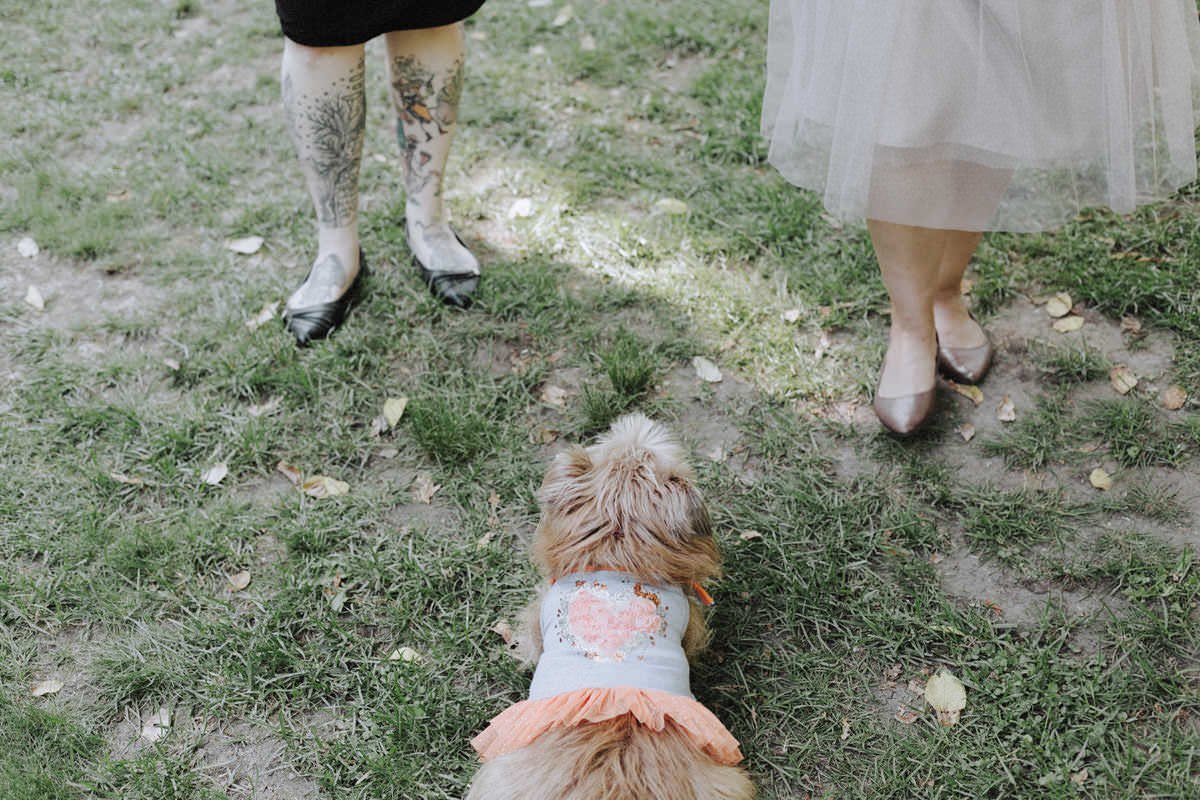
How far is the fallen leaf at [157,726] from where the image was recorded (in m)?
2.30

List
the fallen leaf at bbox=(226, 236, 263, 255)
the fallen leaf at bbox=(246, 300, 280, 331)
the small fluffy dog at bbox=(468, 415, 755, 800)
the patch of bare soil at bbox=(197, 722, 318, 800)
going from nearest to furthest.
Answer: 1. the small fluffy dog at bbox=(468, 415, 755, 800)
2. the patch of bare soil at bbox=(197, 722, 318, 800)
3. the fallen leaf at bbox=(246, 300, 280, 331)
4. the fallen leaf at bbox=(226, 236, 263, 255)

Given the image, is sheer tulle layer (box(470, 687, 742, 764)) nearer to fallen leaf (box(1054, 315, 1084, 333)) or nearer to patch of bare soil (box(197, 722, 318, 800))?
patch of bare soil (box(197, 722, 318, 800))

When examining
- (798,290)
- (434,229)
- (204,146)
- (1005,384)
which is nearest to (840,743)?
(1005,384)

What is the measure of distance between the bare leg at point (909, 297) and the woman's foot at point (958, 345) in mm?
116

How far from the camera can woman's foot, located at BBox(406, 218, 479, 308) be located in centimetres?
332

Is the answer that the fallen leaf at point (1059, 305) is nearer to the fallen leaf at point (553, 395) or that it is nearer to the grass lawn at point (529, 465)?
the grass lawn at point (529, 465)

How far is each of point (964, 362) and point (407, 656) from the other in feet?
6.38

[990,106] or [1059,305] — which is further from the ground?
[990,106]

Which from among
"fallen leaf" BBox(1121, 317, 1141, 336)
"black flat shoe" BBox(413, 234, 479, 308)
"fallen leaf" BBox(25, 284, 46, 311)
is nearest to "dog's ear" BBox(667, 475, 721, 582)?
"black flat shoe" BBox(413, 234, 479, 308)

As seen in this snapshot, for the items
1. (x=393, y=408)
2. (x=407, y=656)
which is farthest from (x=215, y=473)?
(x=407, y=656)

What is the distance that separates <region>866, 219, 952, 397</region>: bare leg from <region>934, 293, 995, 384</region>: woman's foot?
0.38 feet

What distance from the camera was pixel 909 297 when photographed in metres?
2.65

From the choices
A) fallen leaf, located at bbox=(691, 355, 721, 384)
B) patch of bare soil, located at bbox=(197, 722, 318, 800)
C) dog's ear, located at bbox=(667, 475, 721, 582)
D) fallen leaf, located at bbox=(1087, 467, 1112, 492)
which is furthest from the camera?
fallen leaf, located at bbox=(691, 355, 721, 384)

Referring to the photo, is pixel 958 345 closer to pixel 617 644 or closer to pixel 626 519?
pixel 626 519
